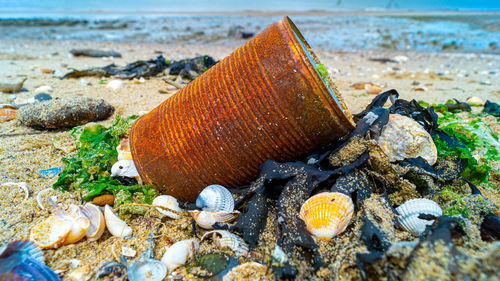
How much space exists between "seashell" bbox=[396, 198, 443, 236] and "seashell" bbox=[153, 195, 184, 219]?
5.51 feet

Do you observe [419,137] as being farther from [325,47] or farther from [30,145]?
[325,47]

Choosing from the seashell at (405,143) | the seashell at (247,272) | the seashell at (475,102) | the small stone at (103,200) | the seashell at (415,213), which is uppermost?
the seashell at (405,143)

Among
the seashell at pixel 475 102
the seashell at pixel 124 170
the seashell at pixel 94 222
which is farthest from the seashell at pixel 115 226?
the seashell at pixel 475 102

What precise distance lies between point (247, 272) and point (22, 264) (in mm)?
1332

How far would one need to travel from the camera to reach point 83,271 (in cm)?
181

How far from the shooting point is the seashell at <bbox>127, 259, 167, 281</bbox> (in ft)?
5.81

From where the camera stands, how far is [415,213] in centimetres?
196

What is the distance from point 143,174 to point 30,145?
1801mm

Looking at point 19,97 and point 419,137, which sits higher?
point 419,137

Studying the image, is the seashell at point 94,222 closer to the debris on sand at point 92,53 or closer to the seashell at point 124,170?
the seashell at point 124,170

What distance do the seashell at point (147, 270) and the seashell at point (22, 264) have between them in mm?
430

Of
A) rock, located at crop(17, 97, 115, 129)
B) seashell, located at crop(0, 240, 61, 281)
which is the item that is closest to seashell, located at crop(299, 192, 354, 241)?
seashell, located at crop(0, 240, 61, 281)

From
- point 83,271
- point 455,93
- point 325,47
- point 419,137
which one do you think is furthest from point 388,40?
point 83,271

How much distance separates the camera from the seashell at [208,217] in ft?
6.99
